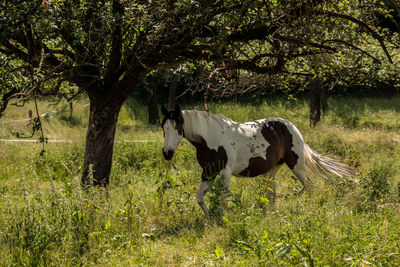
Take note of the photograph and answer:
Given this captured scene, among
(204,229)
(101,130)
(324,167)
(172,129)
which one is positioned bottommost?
(204,229)

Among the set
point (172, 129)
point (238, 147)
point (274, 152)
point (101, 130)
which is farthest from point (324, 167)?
point (101, 130)

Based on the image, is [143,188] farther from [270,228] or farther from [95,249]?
[270,228]

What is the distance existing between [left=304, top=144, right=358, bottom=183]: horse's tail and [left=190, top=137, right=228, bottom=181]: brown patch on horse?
1.91m

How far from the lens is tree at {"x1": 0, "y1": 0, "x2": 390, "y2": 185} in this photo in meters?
5.31

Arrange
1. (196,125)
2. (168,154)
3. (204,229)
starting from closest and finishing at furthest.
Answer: (204,229), (168,154), (196,125)

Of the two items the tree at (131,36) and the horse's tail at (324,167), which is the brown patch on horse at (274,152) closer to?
the horse's tail at (324,167)

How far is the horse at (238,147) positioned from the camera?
19.5 feet

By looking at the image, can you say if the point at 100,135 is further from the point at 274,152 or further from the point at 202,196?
the point at 274,152

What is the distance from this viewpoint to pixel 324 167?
7270mm

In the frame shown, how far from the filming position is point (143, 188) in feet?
25.0

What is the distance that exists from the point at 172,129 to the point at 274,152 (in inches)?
82.9

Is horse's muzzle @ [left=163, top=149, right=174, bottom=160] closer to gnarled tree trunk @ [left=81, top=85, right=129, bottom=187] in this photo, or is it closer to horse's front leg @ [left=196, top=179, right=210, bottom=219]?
horse's front leg @ [left=196, top=179, right=210, bottom=219]

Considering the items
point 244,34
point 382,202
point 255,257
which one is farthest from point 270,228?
point 244,34

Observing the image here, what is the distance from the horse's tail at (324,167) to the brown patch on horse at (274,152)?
0.33m
